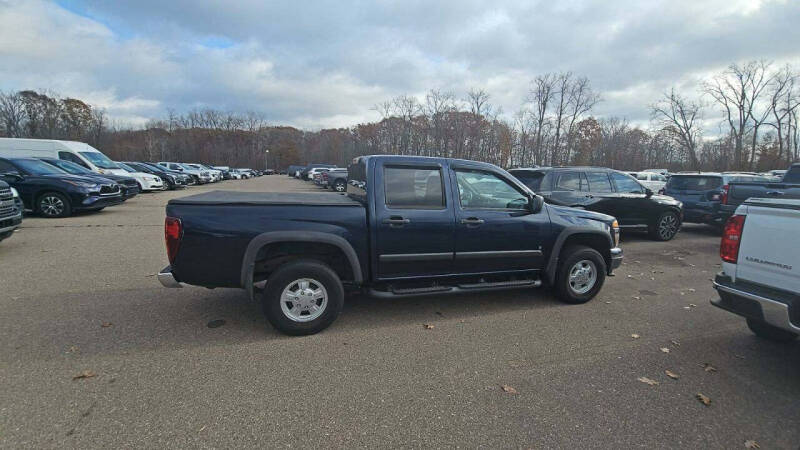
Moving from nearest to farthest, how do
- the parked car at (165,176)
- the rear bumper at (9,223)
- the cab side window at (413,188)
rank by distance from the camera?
1. the cab side window at (413,188)
2. the rear bumper at (9,223)
3. the parked car at (165,176)

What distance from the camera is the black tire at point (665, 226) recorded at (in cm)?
902

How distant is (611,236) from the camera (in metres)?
4.84

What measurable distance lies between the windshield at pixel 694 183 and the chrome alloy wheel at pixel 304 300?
1176 centimetres

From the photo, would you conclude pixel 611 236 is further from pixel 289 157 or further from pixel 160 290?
pixel 289 157

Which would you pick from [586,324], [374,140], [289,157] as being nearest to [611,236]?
[586,324]

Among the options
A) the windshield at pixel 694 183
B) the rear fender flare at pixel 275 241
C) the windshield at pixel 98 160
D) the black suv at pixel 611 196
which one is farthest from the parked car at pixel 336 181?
the rear fender flare at pixel 275 241

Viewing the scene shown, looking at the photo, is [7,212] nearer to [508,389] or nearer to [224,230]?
[224,230]

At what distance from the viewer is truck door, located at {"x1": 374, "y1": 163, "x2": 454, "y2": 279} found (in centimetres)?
382

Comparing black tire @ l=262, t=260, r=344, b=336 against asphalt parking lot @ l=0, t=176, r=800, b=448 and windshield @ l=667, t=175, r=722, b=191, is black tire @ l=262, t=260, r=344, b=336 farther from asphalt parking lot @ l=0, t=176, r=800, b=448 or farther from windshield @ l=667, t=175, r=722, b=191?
windshield @ l=667, t=175, r=722, b=191

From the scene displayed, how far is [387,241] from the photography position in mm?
3803

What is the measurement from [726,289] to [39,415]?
5442mm

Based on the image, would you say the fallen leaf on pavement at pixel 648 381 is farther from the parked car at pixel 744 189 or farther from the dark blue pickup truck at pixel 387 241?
the parked car at pixel 744 189

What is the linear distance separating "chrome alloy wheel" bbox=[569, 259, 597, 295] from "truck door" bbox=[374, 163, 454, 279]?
68.7 inches

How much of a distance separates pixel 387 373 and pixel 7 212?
746cm
